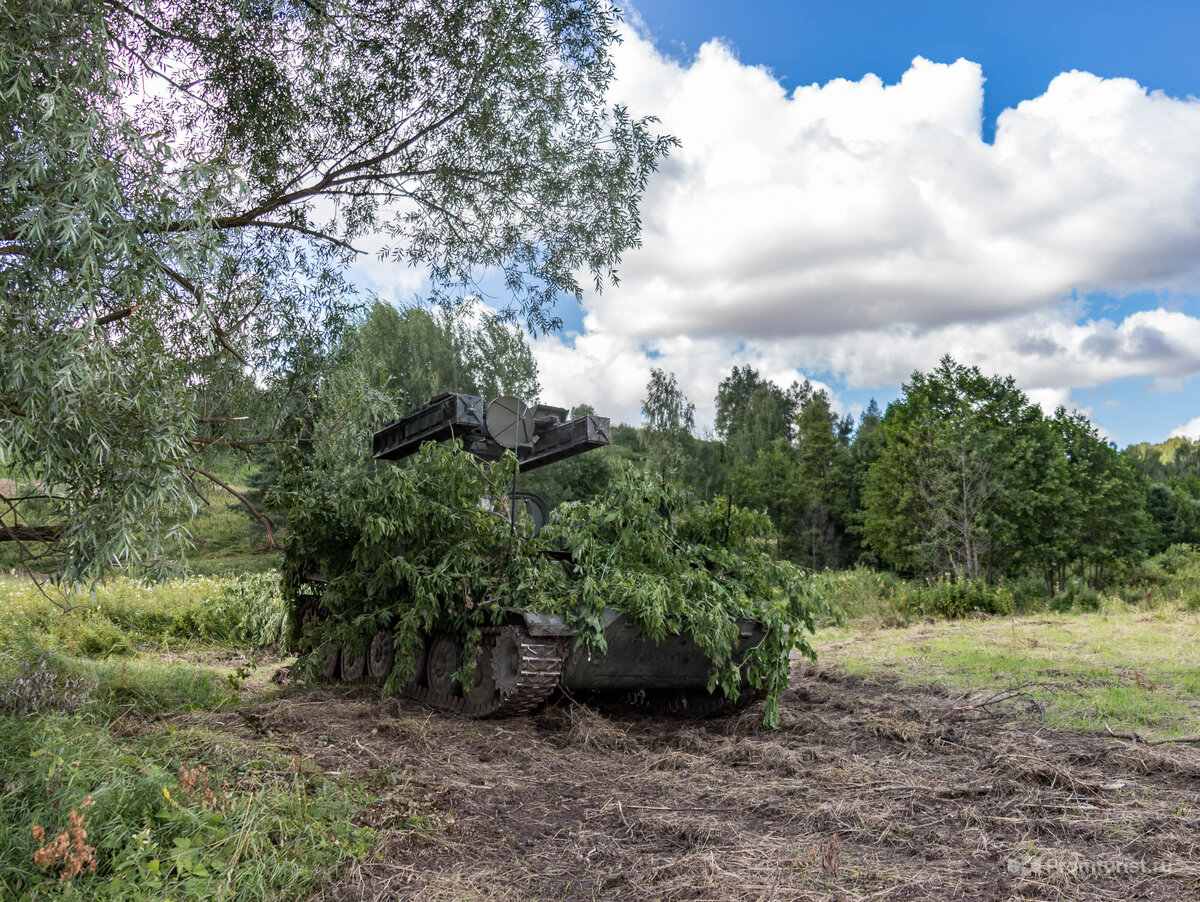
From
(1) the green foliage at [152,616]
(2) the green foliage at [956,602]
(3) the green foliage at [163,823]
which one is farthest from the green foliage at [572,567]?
(2) the green foliage at [956,602]

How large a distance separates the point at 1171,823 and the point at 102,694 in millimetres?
6522

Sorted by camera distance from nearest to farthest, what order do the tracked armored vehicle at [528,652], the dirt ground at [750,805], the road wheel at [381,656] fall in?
the dirt ground at [750,805]
the tracked armored vehicle at [528,652]
the road wheel at [381,656]

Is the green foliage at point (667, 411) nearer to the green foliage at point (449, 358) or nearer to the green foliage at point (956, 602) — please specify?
the green foliage at point (449, 358)

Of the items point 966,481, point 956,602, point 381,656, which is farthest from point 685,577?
point 966,481

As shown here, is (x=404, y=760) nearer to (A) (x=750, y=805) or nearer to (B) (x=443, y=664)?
(A) (x=750, y=805)

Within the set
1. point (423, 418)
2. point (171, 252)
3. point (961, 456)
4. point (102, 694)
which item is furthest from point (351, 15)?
point (961, 456)

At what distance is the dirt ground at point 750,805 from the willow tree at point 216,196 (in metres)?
1.92

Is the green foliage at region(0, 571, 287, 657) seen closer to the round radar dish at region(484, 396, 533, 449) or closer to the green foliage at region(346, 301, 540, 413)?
the round radar dish at region(484, 396, 533, 449)

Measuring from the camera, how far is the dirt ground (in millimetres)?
3688

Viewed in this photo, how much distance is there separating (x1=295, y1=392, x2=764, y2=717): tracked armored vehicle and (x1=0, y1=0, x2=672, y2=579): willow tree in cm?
156

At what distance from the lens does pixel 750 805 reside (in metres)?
4.82

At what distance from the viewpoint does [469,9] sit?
819cm

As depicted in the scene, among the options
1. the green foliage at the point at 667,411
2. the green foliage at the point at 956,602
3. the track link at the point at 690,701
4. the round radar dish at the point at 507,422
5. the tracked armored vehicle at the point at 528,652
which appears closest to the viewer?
the tracked armored vehicle at the point at 528,652

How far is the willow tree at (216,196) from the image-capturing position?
170 inches
